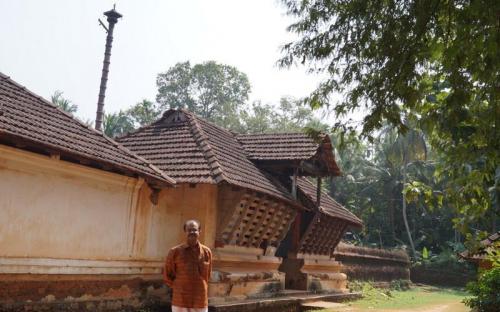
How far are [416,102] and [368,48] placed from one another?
2.91ft

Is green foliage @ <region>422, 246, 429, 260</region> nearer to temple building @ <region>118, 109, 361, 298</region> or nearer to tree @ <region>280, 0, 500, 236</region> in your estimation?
temple building @ <region>118, 109, 361, 298</region>

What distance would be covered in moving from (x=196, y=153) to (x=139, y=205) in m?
2.44

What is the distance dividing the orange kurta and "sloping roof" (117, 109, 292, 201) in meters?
4.44

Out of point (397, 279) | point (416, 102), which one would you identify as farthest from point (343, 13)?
point (397, 279)

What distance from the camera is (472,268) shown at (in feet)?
99.8

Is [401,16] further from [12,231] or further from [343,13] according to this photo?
[12,231]

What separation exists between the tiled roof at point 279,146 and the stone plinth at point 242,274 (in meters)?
2.72

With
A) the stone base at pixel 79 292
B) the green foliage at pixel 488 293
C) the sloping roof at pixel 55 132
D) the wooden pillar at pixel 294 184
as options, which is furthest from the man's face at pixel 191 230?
the wooden pillar at pixel 294 184

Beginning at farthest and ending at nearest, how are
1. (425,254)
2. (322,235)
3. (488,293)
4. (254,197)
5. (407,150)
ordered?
(407,150) → (425,254) → (322,235) → (254,197) → (488,293)

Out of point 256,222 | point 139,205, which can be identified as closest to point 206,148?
point 256,222

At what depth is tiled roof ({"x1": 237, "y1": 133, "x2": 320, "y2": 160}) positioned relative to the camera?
47.3ft

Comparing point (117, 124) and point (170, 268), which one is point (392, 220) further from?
point (170, 268)

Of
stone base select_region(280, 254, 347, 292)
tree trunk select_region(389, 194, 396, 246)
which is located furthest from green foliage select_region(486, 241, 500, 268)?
tree trunk select_region(389, 194, 396, 246)

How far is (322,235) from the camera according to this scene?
1716 cm
